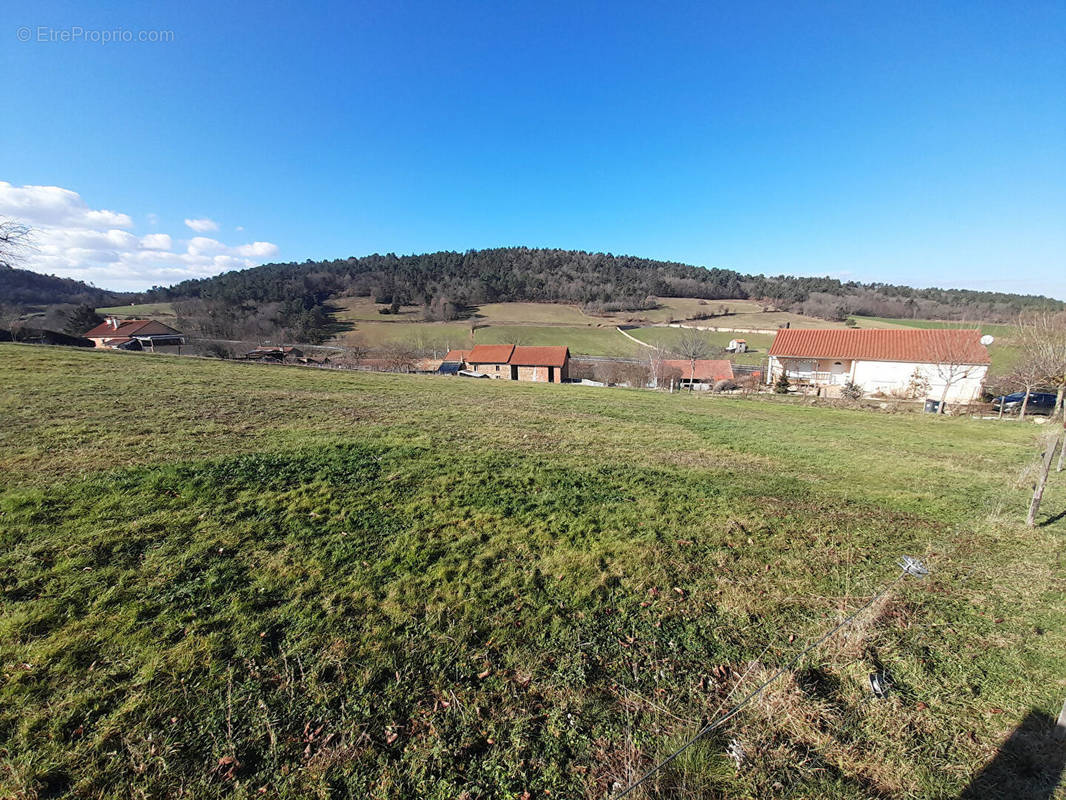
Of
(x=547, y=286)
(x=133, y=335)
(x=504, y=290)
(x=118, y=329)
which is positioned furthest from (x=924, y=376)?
(x=118, y=329)

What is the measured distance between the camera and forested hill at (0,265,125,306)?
219ft

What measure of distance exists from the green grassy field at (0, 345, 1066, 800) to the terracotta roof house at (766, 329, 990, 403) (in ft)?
107

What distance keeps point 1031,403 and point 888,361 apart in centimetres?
858

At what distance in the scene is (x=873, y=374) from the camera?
35.2 m

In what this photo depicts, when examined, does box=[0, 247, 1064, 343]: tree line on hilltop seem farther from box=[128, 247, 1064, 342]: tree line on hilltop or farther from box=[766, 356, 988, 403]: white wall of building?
box=[766, 356, 988, 403]: white wall of building

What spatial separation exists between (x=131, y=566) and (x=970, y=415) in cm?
3626

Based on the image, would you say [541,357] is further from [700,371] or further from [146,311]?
[146,311]

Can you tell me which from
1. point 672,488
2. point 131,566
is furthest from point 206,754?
point 672,488

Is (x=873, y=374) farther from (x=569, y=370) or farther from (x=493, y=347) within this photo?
(x=493, y=347)

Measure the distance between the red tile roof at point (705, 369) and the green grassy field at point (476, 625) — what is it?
37.9 metres

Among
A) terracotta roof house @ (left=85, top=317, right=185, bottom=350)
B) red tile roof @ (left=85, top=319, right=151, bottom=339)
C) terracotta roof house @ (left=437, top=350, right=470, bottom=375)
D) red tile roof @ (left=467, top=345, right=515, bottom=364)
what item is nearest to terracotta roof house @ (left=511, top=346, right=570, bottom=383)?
red tile roof @ (left=467, top=345, right=515, bottom=364)

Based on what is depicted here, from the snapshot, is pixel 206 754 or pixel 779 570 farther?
pixel 779 570

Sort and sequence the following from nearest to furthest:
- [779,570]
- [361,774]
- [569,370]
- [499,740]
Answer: [361,774] → [499,740] → [779,570] → [569,370]

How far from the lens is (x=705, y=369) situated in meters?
46.3
